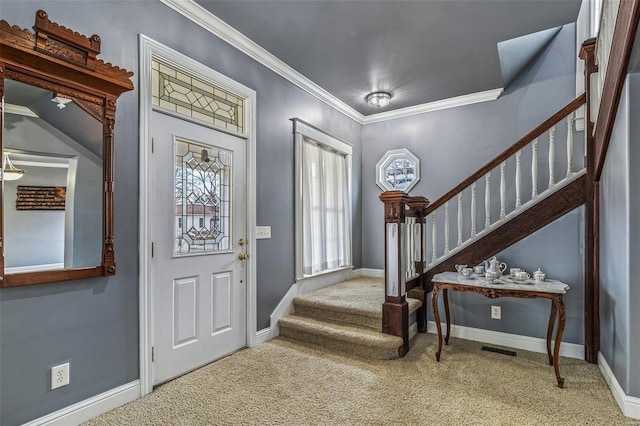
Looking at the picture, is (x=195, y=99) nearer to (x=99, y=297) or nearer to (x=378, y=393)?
(x=99, y=297)

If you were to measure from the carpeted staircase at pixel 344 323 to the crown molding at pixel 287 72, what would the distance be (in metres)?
2.47

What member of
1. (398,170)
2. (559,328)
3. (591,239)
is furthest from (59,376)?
(398,170)

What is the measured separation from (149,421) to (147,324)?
0.61 meters

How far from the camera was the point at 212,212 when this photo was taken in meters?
2.90

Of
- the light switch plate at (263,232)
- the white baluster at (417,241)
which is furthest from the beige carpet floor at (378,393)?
the light switch plate at (263,232)

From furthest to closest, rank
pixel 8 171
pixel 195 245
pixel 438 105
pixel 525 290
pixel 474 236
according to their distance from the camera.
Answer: pixel 438 105 < pixel 474 236 < pixel 195 245 < pixel 525 290 < pixel 8 171

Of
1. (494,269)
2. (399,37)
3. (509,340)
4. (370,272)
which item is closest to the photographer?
(494,269)

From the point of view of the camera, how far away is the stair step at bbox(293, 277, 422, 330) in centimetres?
323

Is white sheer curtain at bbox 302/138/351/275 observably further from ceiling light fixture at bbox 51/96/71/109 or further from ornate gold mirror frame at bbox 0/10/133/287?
ceiling light fixture at bbox 51/96/71/109

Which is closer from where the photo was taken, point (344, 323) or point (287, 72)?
point (344, 323)

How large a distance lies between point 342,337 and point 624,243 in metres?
2.19

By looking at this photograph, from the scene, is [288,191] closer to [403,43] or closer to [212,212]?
[212,212]

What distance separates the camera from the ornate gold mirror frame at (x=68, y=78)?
1740mm

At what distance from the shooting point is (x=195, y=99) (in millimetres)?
2764
